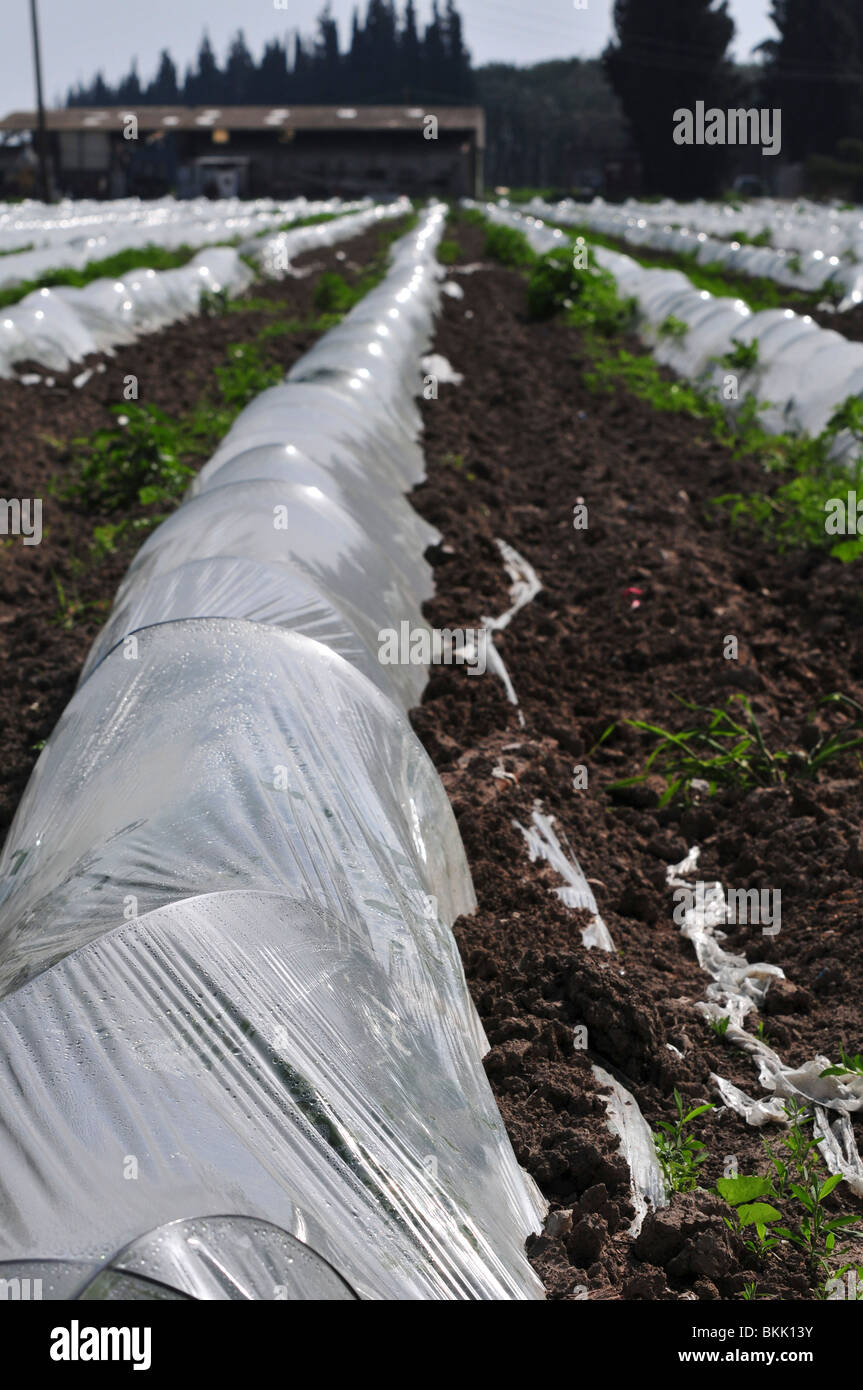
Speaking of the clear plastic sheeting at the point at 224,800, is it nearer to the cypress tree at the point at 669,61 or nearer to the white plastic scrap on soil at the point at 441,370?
the white plastic scrap on soil at the point at 441,370

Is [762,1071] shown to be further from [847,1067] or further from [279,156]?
[279,156]

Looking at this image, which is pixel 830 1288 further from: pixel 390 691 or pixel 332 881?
pixel 390 691

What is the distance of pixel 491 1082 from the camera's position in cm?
253

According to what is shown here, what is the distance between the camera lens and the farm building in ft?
159

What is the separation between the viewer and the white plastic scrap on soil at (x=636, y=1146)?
2.28 meters

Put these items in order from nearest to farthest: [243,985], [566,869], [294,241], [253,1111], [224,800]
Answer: [253,1111]
[243,985]
[224,800]
[566,869]
[294,241]

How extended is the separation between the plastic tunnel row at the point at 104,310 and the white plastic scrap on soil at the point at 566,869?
7.31 m

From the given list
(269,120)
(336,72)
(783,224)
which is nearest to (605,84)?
(336,72)

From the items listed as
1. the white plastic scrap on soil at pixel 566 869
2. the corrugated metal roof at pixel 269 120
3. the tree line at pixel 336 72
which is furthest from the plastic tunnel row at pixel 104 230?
the tree line at pixel 336 72

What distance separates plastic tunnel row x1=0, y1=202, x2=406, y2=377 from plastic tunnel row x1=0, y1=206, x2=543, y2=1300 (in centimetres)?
707

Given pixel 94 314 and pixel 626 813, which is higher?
pixel 94 314

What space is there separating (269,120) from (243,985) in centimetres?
5419

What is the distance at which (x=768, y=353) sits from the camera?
28.6 ft

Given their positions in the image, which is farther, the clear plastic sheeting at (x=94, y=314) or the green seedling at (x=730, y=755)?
the clear plastic sheeting at (x=94, y=314)
